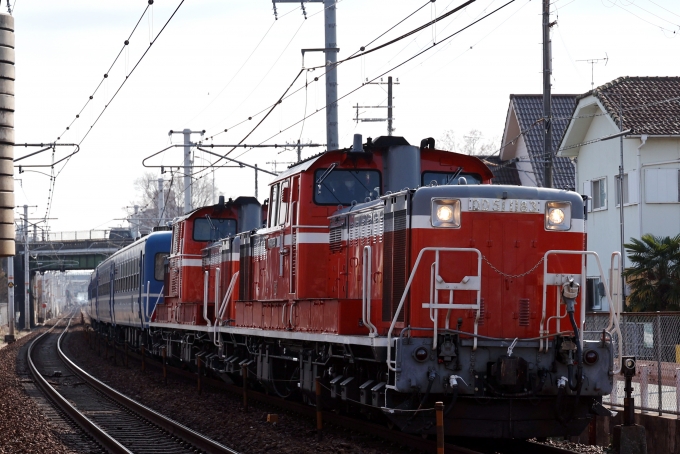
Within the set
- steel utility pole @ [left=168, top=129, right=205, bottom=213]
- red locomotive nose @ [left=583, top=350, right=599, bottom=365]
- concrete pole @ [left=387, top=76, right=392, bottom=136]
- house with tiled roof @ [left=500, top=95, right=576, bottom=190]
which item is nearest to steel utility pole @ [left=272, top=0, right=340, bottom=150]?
red locomotive nose @ [left=583, top=350, right=599, bottom=365]

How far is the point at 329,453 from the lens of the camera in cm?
1116

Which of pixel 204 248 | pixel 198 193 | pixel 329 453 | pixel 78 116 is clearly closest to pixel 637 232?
pixel 204 248

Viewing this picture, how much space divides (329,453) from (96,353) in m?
26.9

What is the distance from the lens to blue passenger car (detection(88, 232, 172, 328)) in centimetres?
2603

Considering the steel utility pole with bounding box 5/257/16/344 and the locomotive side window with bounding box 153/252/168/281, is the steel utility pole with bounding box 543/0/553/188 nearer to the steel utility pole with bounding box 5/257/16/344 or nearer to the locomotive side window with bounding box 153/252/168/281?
the locomotive side window with bounding box 153/252/168/281

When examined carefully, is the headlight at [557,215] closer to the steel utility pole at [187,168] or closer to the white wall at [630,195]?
the white wall at [630,195]

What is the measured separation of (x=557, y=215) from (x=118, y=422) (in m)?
8.32

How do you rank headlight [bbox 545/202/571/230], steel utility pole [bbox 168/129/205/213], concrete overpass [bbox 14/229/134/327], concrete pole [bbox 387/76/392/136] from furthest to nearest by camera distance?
concrete overpass [bbox 14/229/134/327] → concrete pole [bbox 387/76/392/136] → steel utility pole [bbox 168/129/205/213] → headlight [bbox 545/202/571/230]

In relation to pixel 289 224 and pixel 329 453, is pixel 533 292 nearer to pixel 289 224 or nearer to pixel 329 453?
pixel 329 453

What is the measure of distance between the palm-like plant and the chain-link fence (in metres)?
5.87

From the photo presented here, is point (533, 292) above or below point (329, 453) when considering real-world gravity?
above

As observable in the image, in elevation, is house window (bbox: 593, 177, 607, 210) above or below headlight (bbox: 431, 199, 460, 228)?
above

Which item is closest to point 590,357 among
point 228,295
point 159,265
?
point 228,295

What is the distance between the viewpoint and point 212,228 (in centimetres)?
2202
